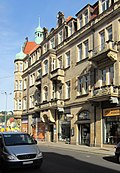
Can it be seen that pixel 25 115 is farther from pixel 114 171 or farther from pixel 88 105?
pixel 114 171

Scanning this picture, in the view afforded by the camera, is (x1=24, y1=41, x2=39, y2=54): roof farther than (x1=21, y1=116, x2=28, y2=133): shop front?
Yes

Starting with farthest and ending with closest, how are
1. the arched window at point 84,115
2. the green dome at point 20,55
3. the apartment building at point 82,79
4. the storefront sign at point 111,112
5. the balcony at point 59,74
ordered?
the green dome at point 20,55 → the balcony at point 59,74 → the arched window at point 84,115 → the apartment building at point 82,79 → the storefront sign at point 111,112

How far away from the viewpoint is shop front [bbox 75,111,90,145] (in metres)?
29.5

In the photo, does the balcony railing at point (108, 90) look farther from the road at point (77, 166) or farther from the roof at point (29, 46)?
the roof at point (29, 46)

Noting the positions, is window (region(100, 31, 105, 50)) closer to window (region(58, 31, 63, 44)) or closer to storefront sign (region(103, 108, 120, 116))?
storefront sign (region(103, 108, 120, 116))

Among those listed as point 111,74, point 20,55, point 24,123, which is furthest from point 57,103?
point 20,55

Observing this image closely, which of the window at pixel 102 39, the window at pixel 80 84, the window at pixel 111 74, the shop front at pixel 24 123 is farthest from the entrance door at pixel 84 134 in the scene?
the shop front at pixel 24 123

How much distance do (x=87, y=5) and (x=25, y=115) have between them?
25.1m

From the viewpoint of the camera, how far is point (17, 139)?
12836mm

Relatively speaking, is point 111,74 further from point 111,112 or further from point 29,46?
point 29,46

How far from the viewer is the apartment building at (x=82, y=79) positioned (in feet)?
84.5

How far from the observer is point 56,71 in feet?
118

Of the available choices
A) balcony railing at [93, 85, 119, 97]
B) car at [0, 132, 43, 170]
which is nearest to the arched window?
balcony railing at [93, 85, 119, 97]

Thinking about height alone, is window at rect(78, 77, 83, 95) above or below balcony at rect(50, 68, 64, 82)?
below
